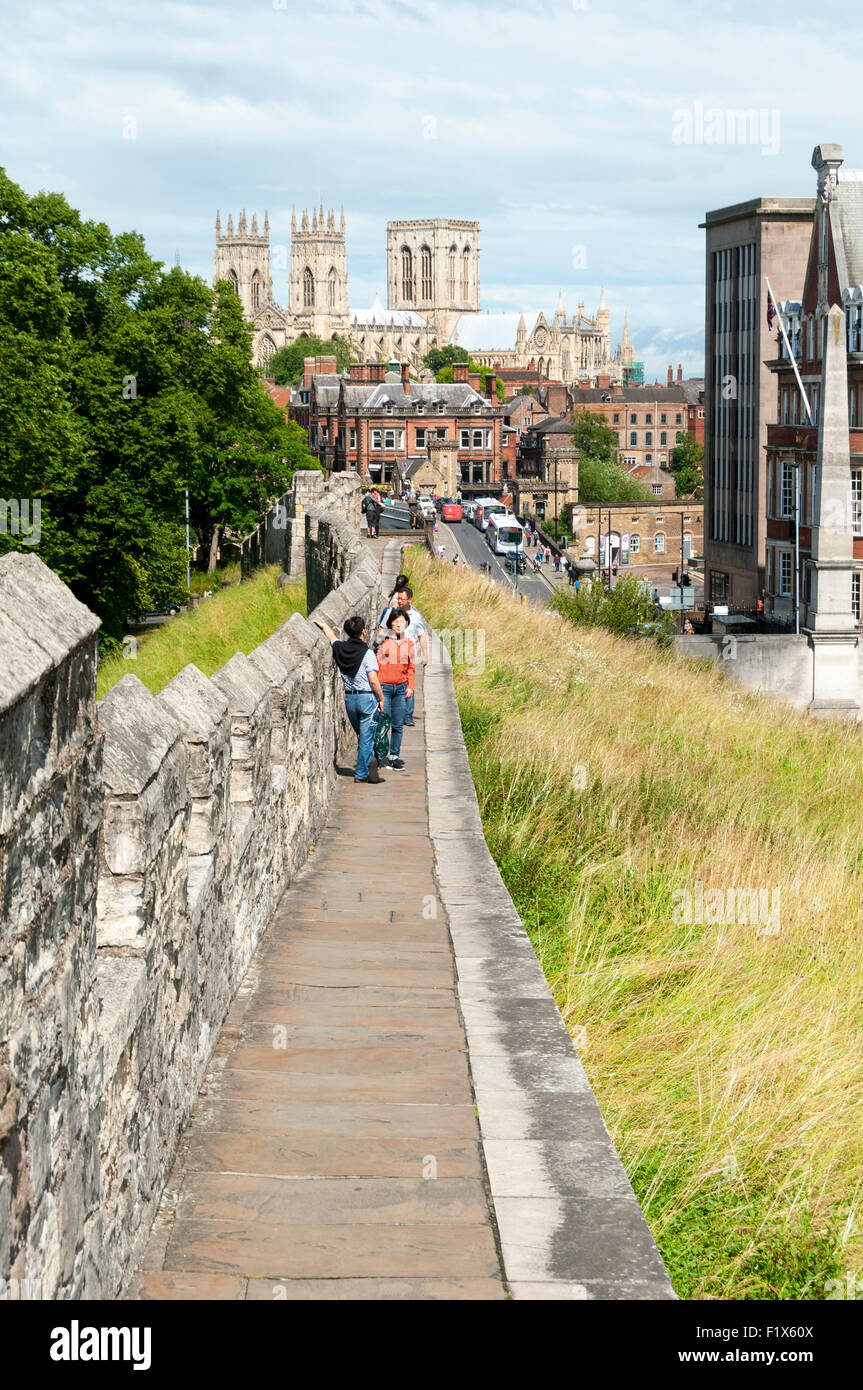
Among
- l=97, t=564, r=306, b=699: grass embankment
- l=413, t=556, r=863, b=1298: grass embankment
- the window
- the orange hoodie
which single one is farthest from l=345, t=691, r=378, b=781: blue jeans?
the window

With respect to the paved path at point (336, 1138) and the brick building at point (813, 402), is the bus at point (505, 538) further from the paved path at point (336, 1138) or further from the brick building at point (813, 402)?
the paved path at point (336, 1138)

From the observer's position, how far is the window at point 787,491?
180 ft

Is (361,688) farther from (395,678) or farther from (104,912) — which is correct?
(104,912)

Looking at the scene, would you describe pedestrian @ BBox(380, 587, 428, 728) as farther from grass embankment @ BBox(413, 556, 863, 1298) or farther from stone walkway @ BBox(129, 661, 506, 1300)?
stone walkway @ BBox(129, 661, 506, 1300)

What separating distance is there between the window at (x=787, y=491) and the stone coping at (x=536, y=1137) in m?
48.4

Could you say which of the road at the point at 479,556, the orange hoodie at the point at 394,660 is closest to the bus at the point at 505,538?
the road at the point at 479,556

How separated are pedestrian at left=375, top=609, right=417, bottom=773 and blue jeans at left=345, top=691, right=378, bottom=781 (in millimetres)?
523

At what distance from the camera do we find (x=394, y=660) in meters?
13.2

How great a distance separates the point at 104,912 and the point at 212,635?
2427 cm

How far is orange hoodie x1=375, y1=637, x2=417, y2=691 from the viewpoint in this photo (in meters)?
13.2

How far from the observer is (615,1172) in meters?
5.12

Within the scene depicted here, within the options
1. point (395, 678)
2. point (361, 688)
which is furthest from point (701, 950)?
point (395, 678)

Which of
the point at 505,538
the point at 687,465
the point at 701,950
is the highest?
the point at 687,465
